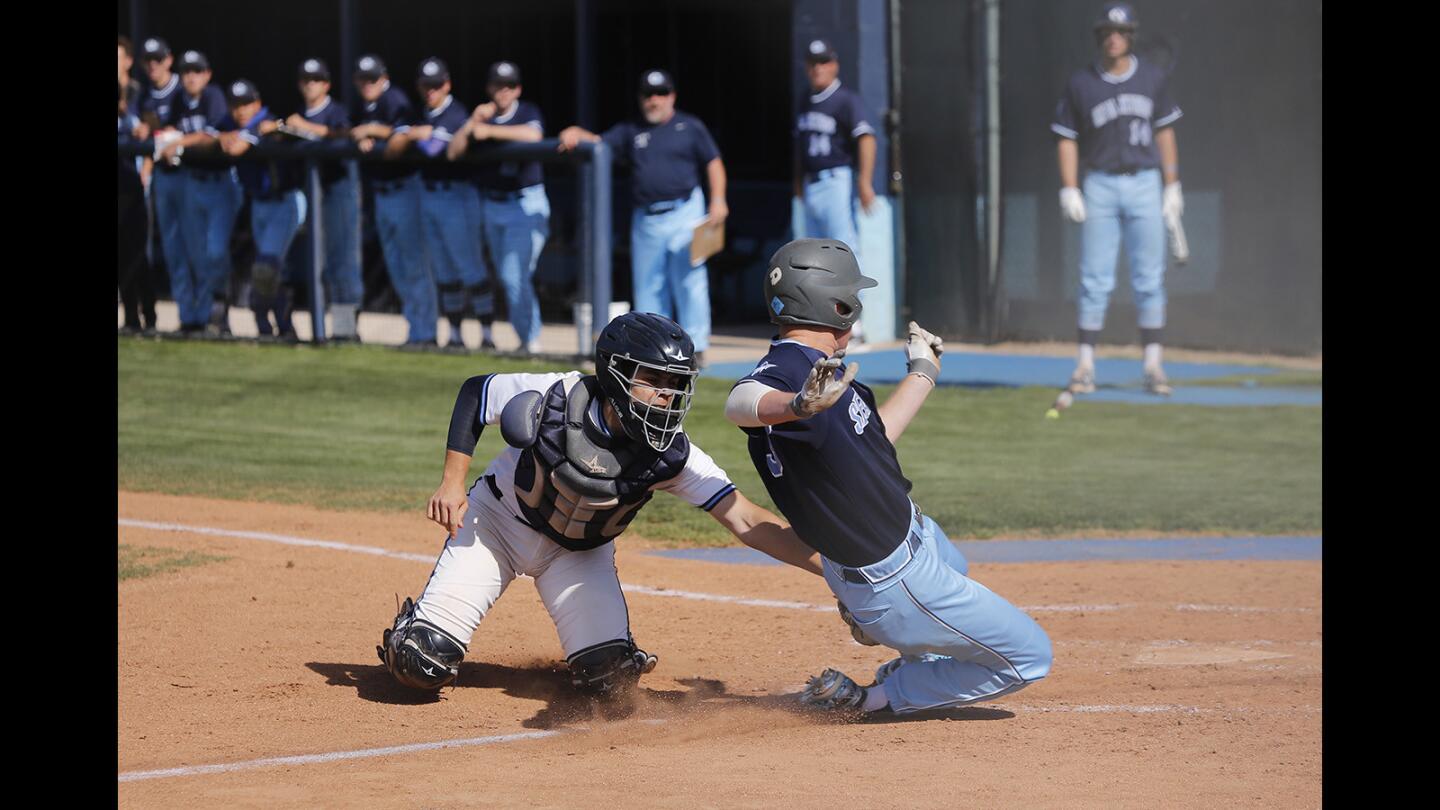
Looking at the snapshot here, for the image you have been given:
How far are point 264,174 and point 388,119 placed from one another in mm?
1295

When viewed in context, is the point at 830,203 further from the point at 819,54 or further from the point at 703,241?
the point at 703,241

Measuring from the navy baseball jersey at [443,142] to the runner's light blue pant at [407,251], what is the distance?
0.72 feet

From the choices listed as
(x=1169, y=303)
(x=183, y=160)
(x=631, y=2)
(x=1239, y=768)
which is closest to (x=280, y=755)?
(x=1239, y=768)

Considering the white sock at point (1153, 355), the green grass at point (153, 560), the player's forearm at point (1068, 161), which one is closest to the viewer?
the green grass at point (153, 560)

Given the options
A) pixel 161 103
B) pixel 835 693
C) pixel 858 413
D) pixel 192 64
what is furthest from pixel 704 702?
pixel 161 103

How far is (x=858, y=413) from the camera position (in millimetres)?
5500

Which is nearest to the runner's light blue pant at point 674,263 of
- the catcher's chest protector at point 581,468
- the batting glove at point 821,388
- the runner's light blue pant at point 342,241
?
the runner's light blue pant at point 342,241

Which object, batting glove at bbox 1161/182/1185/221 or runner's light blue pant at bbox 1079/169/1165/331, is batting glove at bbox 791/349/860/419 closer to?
runner's light blue pant at bbox 1079/169/1165/331

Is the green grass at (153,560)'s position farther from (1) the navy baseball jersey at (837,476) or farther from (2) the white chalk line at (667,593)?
(1) the navy baseball jersey at (837,476)

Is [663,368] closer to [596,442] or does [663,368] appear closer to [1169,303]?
[596,442]

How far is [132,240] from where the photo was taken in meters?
15.7

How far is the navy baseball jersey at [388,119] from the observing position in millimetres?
14523

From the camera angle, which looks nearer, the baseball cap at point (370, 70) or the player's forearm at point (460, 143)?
the player's forearm at point (460, 143)

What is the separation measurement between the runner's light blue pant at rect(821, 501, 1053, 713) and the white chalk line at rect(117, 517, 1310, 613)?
1893 millimetres
